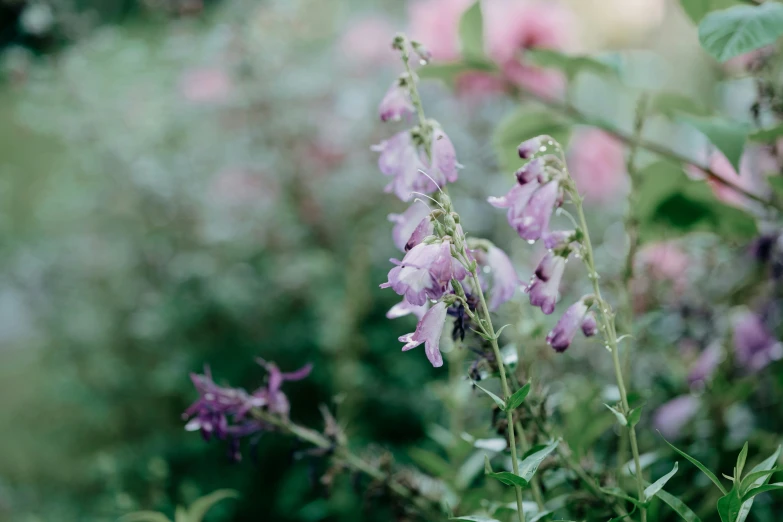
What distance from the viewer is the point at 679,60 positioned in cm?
248

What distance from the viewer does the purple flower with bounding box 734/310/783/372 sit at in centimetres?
81

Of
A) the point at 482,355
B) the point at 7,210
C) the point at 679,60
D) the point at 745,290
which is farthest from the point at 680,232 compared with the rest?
the point at 7,210

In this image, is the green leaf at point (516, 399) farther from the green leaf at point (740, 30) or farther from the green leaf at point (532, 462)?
the green leaf at point (740, 30)

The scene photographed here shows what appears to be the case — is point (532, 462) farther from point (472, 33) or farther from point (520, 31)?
point (520, 31)

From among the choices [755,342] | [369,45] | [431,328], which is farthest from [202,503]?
[369,45]

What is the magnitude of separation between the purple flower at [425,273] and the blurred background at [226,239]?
646mm

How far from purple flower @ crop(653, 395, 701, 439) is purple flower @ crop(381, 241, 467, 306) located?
0.50 m

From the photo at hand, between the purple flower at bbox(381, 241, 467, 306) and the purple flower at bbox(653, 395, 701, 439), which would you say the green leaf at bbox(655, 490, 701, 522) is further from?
the purple flower at bbox(653, 395, 701, 439)

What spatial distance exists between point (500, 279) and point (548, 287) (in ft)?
0.21

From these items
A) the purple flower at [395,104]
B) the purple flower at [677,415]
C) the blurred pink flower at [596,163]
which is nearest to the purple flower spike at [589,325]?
the purple flower at [395,104]

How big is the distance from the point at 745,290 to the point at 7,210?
237cm

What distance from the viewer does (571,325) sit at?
473 millimetres

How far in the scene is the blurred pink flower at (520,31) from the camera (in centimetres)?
137

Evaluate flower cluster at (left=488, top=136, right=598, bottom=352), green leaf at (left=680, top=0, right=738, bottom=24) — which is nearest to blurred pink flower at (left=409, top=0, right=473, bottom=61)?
green leaf at (left=680, top=0, right=738, bottom=24)
